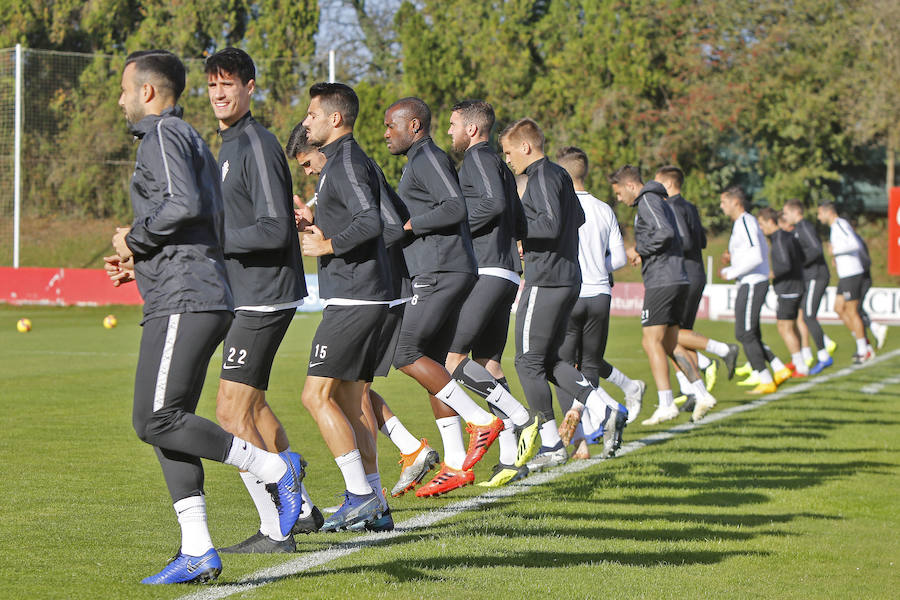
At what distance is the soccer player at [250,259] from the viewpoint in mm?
5574

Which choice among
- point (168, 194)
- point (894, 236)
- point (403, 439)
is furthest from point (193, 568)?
point (894, 236)

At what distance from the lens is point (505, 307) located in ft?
26.7

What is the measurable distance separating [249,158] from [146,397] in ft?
4.23

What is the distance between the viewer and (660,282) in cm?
1153

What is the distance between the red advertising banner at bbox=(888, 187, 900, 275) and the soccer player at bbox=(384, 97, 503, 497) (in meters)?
10.2

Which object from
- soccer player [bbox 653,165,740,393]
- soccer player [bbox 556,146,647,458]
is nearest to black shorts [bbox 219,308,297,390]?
soccer player [bbox 556,146,647,458]

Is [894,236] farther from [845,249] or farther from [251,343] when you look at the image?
[251,343]

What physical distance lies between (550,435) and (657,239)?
9.75 ft

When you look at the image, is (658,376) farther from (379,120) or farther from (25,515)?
(379,120)

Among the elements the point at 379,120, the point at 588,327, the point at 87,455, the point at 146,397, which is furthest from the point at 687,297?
the point at 379,120

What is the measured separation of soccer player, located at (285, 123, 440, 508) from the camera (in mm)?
6566

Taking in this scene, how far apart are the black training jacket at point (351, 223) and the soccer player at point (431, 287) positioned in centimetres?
101

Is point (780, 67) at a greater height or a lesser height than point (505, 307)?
greater

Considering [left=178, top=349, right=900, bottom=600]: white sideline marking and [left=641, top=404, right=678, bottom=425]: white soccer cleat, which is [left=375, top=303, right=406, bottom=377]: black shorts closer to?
[left=178, top=349, right=900, bottom=600]: white sideline marking
